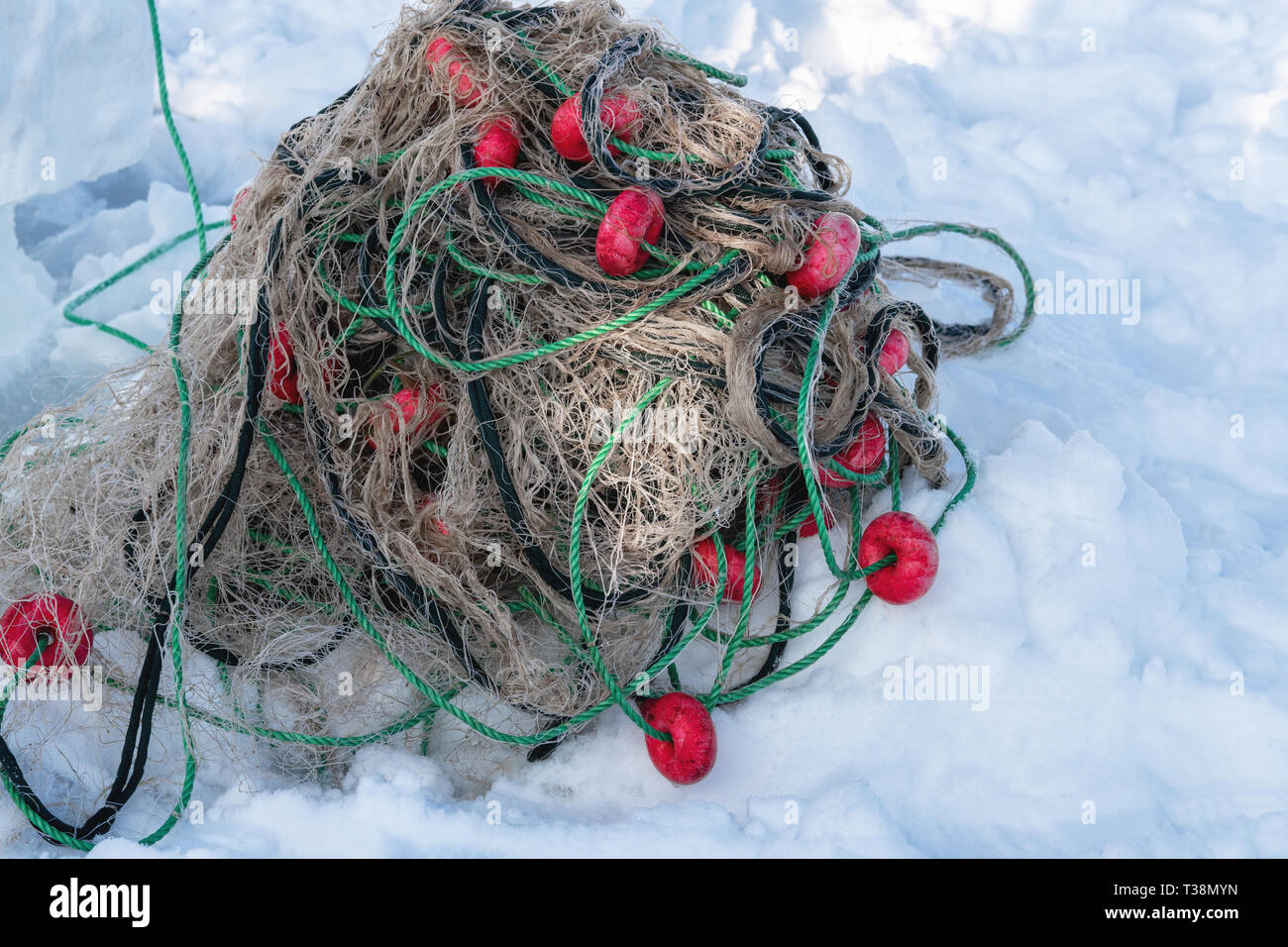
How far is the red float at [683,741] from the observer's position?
1646mm

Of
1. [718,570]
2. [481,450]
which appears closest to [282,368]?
[481,450]

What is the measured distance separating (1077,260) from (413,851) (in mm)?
2427

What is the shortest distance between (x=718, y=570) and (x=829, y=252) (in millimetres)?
621

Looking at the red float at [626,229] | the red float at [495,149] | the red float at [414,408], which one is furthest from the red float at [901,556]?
the red float at [495,149]

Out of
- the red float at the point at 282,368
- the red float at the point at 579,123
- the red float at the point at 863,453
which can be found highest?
the red float at the point at 579,123

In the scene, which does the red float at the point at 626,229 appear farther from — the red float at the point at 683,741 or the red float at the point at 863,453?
the red float at the point at 683,741

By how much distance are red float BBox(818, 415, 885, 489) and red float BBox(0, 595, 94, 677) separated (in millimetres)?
1422

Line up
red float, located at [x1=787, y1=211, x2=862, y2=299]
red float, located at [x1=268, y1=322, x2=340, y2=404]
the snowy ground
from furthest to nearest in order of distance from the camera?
red float, located at [x1=268, y1=322, x2=340, y2=404], red float, located at [x1=787, y1=211, x2=862, y2=299], the snowy ground

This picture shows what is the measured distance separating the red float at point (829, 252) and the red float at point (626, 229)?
0.93ft

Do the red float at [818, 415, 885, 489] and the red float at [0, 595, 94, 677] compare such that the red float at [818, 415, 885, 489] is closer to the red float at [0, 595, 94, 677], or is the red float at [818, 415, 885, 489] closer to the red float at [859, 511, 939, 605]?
the red float at [859, 511, 939, 605]

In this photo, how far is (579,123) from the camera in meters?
1.77

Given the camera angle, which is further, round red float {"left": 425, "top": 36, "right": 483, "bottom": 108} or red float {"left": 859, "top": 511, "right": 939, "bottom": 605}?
round red float {"left": 425, "top": 36, "right": 483, "bottom": 108}

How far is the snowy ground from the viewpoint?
1.60 m

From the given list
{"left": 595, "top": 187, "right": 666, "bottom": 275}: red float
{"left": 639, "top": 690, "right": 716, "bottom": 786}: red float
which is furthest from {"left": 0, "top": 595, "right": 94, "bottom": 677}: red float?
{"left": 595, "top": 187, "right": 666, "bottom": 275}: red float
